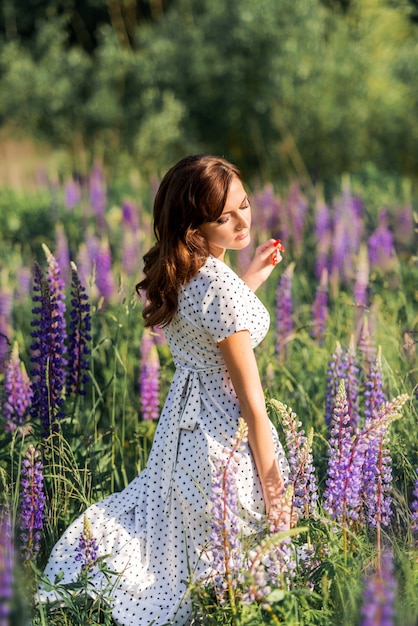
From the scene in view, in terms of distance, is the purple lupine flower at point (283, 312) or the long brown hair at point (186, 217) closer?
the long brown hair at point (186, 217)

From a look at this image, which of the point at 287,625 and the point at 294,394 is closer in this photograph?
the point at 287,625

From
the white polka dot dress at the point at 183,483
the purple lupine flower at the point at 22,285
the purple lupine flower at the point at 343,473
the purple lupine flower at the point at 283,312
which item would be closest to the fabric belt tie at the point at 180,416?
the white polka dot dress at the point at 183,483

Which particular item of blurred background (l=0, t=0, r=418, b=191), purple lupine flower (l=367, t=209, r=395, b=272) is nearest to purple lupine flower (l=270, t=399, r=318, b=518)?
purple lupine flower (l=367, t=209, r=395, b=272)

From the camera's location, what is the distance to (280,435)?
354 cm

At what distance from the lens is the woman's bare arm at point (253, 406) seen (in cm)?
270

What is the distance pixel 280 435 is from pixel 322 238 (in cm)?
263

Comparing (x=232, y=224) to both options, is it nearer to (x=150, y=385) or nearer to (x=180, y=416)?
(x=180, y=416)

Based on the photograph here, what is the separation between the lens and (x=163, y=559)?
2.85 metres

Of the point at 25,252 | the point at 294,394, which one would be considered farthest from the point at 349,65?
the point at 294,394

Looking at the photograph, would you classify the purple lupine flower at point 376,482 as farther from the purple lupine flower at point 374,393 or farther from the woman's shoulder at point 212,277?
the woman's shoulder at point 212,277

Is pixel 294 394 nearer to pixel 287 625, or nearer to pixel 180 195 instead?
pixel 180 195

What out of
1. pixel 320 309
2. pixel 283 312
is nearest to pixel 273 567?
pixel 283 312

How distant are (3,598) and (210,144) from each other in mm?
14544

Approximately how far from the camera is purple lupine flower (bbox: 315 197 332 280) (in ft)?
18.6
